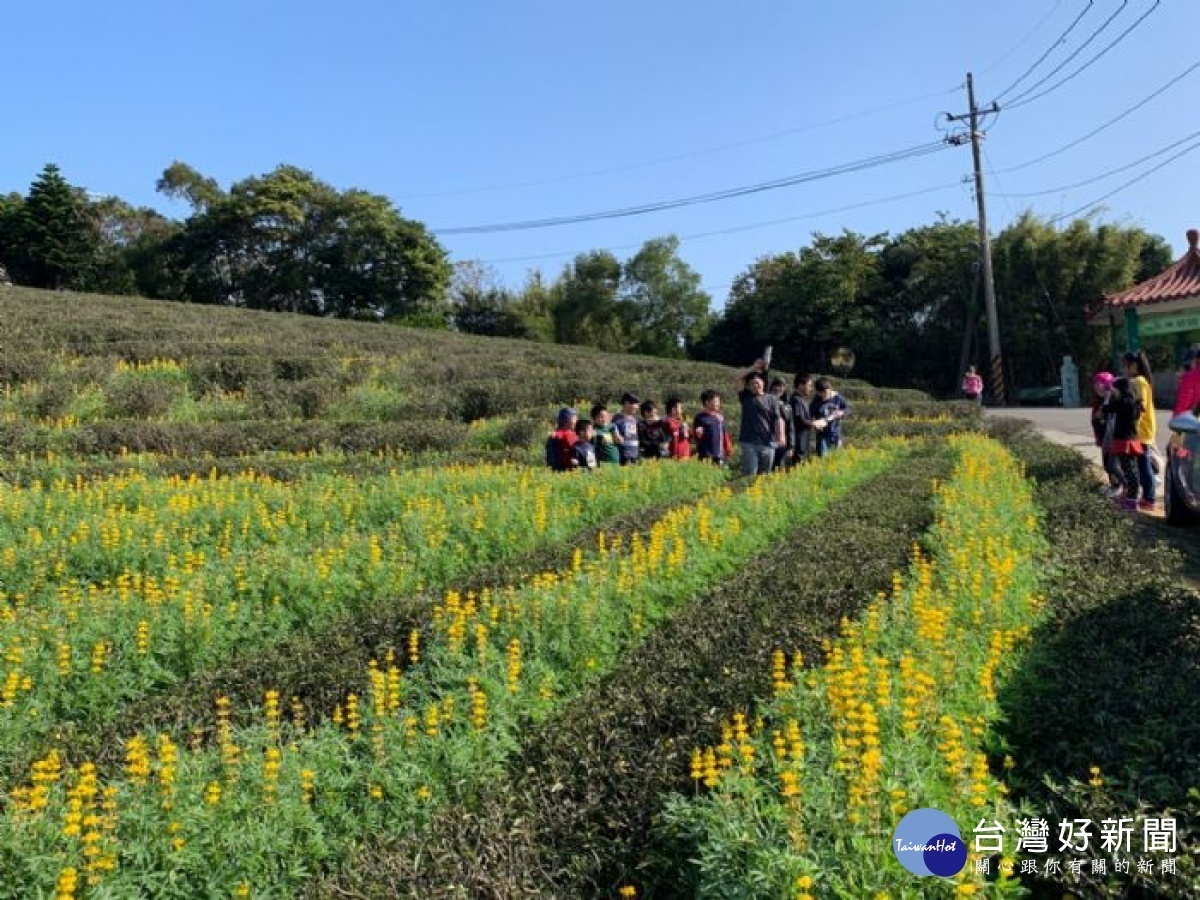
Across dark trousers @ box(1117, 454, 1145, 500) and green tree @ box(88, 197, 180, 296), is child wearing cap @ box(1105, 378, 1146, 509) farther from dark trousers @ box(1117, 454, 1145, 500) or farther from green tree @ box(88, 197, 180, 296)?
green tree @ box(88, 197, 180, 296)

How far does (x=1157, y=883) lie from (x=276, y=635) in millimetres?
4828

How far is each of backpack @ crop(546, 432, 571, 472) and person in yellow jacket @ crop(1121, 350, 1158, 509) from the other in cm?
Result: 624

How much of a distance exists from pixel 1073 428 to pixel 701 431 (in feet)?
37.7

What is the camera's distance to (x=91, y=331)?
23109 millimetres

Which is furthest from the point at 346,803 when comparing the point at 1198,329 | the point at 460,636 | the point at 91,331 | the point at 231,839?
the point at 91,331

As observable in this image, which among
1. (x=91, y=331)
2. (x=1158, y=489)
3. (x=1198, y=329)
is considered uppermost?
(x=91, y=331)

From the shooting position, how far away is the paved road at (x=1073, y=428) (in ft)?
49.4

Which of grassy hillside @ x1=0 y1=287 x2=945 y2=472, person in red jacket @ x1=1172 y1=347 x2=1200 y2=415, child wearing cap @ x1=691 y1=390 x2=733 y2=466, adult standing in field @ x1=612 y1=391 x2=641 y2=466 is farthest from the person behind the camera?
grassy hillside @ x1=0 y1=287 x2=945 y2=472

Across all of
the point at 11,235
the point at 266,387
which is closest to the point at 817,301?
the point at 266,387

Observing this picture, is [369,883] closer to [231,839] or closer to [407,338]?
[231,839]

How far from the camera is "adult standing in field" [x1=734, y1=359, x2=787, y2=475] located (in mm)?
10883
